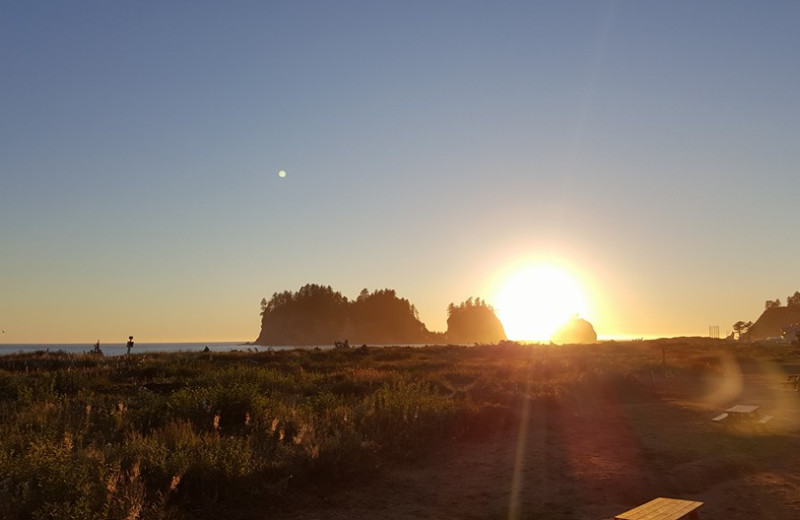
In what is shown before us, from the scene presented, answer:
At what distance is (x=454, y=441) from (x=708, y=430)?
632 cm

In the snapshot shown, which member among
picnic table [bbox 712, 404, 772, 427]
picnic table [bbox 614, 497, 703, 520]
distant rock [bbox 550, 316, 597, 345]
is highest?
distant rock [bbox 550, 316, 597, 345]

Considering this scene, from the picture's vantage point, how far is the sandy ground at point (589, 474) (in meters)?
8.55

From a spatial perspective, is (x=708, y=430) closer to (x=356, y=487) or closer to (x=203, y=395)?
(x=356, y=487)

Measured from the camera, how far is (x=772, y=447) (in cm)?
1262

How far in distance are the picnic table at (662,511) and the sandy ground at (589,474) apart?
1434 millimetres

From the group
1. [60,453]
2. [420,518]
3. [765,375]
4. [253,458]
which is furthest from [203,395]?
[765,375]

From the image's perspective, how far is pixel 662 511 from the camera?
21.5ft

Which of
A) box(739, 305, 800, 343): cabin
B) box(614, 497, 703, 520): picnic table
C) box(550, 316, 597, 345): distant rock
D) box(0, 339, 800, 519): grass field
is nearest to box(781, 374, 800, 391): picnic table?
box(0, 339, 800, 519): grass field

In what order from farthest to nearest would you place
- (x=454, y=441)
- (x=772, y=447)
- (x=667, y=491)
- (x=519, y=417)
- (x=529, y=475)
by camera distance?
(x=519, y=417), (x=454, y=441), (x=772, y=447), (x=529, y=475), (x=667, y=491)

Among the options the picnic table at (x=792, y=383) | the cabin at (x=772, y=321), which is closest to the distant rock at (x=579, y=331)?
the cabin at (x=772, y=321)

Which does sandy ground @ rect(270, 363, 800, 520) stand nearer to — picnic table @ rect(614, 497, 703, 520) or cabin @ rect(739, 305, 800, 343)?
picnic table @ rect(614, 497, 703, 520)

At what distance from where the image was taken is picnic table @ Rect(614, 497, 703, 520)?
6281mm

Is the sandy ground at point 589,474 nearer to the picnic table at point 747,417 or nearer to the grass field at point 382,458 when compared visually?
the grass field at point 382,458

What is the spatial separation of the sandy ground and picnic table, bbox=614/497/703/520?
143cm
